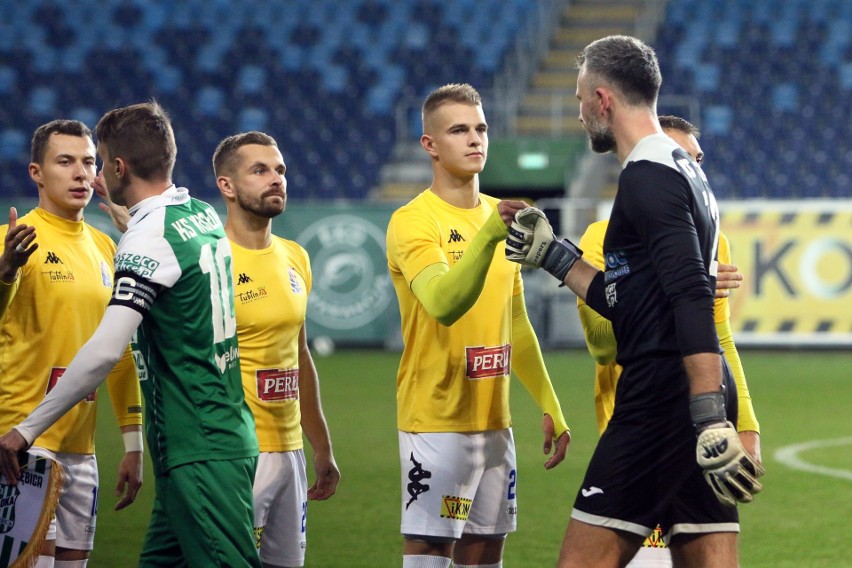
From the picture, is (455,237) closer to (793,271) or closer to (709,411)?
(709,411)

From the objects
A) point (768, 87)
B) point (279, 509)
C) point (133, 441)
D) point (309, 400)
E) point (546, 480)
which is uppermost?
point (768, 87)

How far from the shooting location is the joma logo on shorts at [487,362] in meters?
4.92

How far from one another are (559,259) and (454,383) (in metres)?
A: 1.07

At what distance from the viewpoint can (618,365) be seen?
14.8 feet

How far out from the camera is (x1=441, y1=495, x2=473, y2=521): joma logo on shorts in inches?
Result: 189

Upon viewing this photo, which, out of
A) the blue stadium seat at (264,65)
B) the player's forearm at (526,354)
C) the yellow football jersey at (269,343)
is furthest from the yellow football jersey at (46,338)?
the blue stadium seat at (264,65)

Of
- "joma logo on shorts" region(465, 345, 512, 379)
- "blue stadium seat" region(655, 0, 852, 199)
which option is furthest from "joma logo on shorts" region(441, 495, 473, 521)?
"blue stadium seat" region(655, 0, 852, 199)

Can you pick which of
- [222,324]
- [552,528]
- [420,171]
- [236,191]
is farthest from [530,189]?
[222,324]

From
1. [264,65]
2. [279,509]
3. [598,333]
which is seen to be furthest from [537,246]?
[264,65]

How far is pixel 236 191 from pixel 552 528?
11.6 ft

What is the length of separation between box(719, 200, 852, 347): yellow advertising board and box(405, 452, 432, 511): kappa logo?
13563mm

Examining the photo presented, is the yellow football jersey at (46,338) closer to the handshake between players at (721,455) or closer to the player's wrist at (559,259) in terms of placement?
the player's wrist at (559,259)

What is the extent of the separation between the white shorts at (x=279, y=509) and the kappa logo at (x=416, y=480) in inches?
19.4

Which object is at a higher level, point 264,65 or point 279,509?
point 264,65
